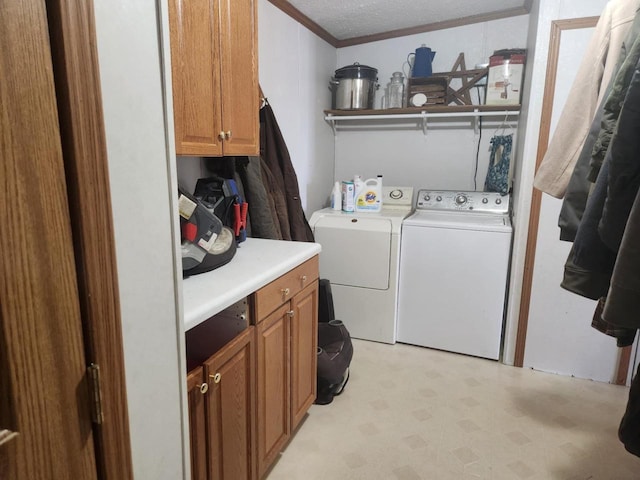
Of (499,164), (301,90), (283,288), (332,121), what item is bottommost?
(283,288)

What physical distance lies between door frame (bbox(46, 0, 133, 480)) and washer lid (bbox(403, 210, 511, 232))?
225 centimetres

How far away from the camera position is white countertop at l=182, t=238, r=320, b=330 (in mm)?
1148

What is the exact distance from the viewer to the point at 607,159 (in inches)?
37.8

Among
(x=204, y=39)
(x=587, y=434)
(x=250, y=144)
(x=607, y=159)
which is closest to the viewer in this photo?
(x=607, y=159)

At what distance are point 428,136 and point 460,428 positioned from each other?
2113 mm

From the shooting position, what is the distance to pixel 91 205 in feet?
1.99

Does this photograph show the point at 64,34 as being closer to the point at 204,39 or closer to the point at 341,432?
the point at 204,39

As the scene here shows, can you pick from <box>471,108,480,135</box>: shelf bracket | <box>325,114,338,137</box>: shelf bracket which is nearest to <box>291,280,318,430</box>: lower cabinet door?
<box>325,114,338,137</box>: shelf bracket

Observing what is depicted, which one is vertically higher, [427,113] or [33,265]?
[427,113]

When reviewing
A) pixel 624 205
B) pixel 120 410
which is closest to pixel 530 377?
pixel 624 205

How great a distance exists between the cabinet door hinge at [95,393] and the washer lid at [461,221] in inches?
90.2

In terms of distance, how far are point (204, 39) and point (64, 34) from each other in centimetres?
96

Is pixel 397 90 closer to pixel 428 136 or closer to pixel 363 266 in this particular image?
pixel 428 136

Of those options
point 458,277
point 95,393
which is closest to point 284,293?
point 95,393
